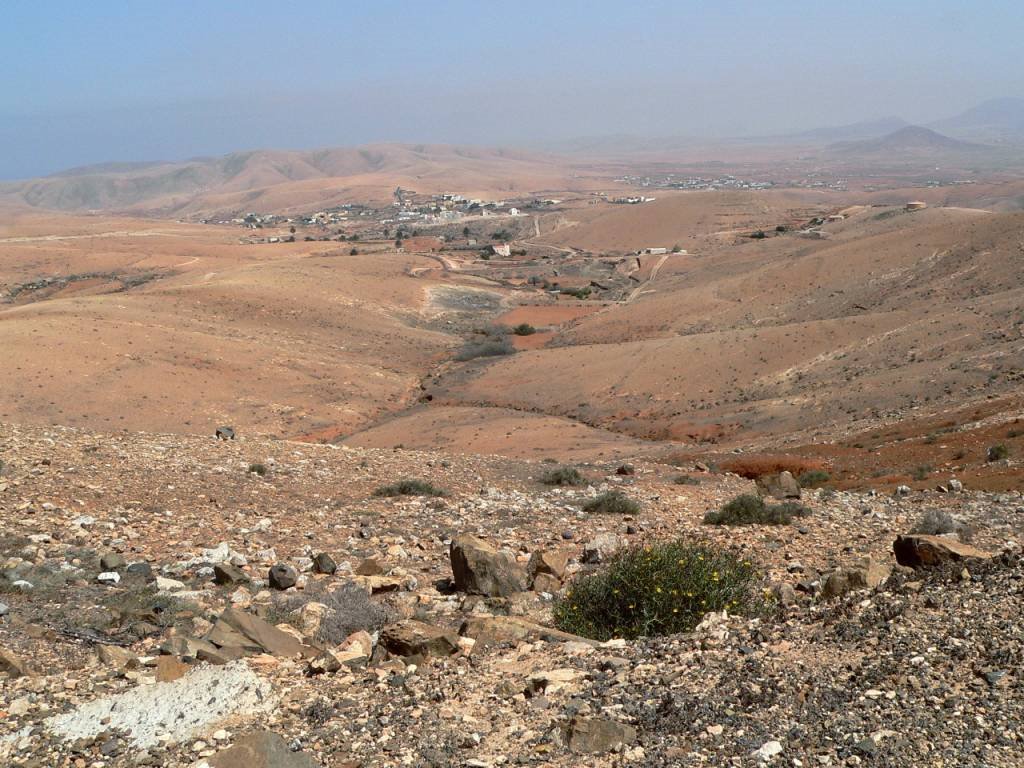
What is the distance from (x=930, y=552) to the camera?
7.64m

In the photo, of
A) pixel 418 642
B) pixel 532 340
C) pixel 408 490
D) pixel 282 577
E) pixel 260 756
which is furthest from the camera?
pixel 532 340

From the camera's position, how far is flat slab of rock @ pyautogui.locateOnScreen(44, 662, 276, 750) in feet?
18.1

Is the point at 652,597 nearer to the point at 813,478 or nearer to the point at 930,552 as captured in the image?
the point at 930,552

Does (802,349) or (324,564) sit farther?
(802,349)

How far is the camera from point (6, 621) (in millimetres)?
7676

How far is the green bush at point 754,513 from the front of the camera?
1145 centimetres

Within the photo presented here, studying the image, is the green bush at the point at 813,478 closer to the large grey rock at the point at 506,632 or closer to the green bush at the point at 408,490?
A: the green bush at the point at 408,490

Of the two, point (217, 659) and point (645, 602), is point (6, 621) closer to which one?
point (217, 659)

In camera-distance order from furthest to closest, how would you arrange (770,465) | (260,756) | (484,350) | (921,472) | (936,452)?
(484,350), (770,465), (936,452), (921,472), (260,756)

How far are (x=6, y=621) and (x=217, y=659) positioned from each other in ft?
8.48

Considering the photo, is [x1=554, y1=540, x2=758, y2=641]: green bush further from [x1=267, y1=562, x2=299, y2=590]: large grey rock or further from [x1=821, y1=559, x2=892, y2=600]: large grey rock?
[x1=267, y1=562, x2=299, y2=590]: large grey rock

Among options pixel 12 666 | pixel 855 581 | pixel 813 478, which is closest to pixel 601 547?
pixel 855 581

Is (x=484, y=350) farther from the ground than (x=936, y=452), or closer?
closer

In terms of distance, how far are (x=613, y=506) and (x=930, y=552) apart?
553 centimetres
